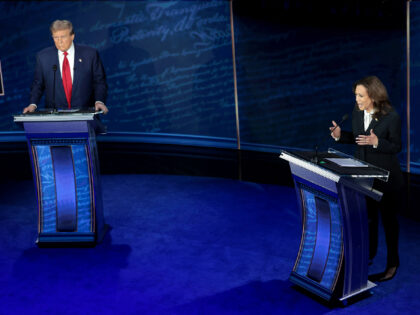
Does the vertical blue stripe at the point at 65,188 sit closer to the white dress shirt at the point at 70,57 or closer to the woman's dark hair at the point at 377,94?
the white dress shirt at the point at 70,57

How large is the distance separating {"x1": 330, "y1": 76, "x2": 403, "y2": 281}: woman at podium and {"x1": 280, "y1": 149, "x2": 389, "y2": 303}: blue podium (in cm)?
19

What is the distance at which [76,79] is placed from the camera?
4.25m

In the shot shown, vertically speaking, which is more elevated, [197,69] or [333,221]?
[197,69]

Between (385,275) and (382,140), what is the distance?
2.95 ft

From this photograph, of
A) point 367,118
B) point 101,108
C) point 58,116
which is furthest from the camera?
point 101,108

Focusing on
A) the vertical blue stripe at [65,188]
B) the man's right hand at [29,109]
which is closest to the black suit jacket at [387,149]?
the vertical blue stripe at [65,188]

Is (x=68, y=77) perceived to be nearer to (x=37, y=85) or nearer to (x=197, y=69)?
(x=37, y=85)

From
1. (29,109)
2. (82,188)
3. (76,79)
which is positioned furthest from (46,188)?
(76,79)

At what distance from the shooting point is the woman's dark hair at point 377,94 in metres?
3.26

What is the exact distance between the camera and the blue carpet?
3.25 metres

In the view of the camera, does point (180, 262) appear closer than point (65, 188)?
Yes

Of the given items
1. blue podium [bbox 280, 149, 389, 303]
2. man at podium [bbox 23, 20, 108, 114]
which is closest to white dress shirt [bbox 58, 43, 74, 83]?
man at podium [bbox 23, 20, 108, 114]

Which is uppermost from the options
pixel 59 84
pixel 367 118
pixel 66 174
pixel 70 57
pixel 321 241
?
pixel 70 57

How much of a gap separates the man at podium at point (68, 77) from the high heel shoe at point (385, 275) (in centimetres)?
238
